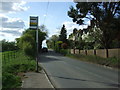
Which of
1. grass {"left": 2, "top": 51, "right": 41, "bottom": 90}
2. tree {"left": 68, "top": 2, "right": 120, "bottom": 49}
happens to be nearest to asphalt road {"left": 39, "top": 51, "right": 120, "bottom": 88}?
grass {"left": 2, "top": 51, "right": 41, "bottom": 90}

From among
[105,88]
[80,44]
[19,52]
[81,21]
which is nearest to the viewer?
[105,88]

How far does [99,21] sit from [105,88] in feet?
68.7

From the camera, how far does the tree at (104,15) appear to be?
28422 millimetres

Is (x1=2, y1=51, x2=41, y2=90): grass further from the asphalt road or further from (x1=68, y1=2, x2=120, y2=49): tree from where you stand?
(x1=68, y1=2, x2=120, y2=49): tree

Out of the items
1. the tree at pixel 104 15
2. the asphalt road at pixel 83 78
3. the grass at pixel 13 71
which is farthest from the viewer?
the tree at pixel 104 15

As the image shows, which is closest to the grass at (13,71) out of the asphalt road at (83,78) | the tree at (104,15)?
the asphalt road at (83,78)

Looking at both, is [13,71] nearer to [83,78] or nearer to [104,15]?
[83,78]

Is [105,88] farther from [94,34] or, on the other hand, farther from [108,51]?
[94,34]

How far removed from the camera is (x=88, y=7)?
98.5 feet

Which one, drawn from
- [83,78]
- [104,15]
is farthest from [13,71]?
[104,15]

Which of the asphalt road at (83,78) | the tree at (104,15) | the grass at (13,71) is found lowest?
the asphalt road at (83,78)

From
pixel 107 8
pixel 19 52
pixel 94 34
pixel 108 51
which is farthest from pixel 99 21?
pixel 19 52

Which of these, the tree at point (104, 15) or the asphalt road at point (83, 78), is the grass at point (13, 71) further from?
the tree at point (104, 15)

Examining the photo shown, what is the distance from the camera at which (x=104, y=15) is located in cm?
2898
